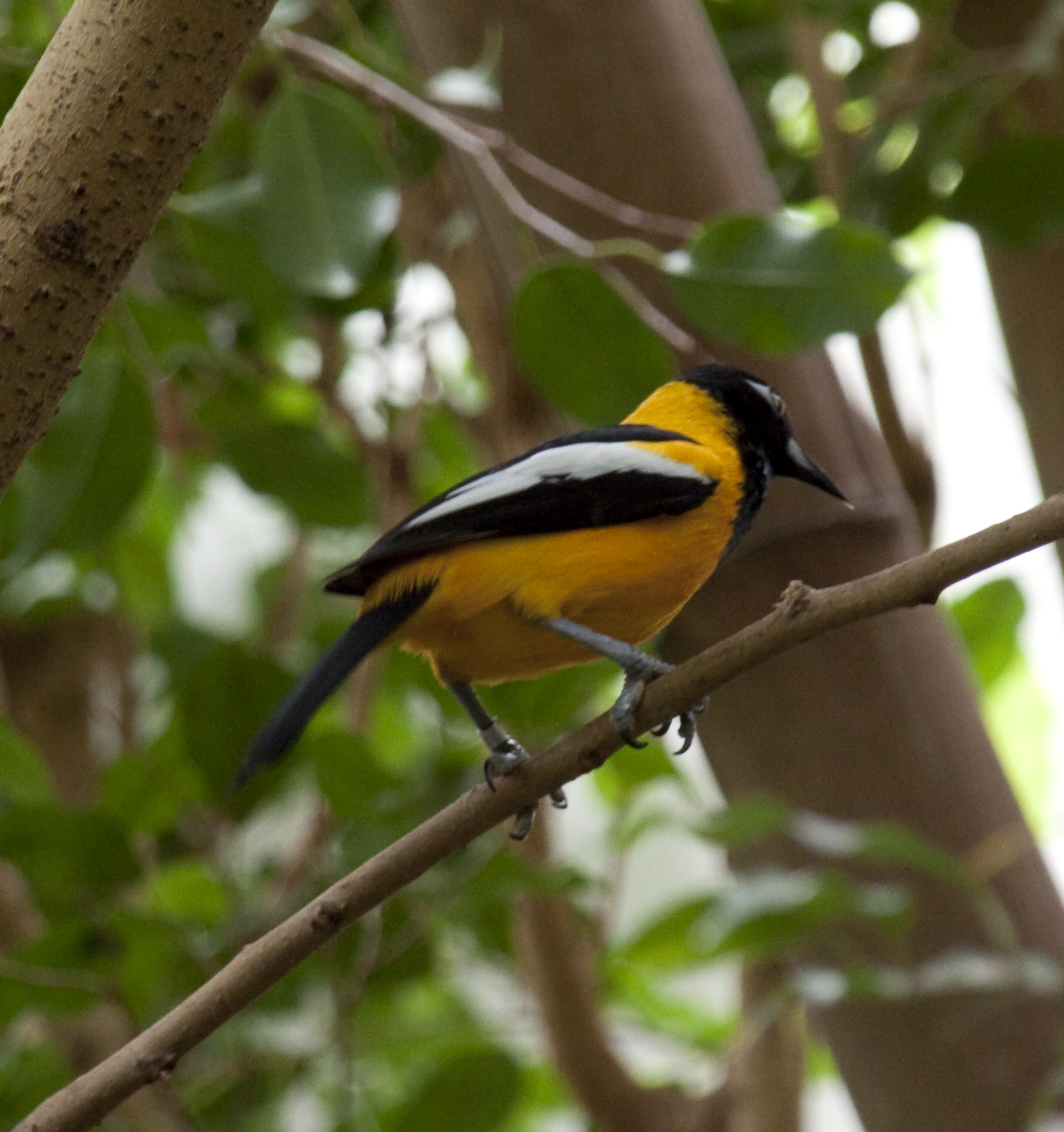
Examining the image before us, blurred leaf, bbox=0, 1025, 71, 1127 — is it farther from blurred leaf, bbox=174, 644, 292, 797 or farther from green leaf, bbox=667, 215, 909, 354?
green leaf, bbox=667, 215, 909, 354

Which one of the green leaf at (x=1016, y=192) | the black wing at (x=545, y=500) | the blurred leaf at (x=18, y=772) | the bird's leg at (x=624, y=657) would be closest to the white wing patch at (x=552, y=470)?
the black wing at (x=545, y=500)

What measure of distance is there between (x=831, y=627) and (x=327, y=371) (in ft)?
4.05

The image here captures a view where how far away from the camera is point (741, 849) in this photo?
145 cm

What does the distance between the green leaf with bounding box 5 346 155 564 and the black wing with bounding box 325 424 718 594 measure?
15.9 inches

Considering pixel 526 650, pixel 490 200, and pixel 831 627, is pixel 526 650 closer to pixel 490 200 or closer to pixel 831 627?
pixel 831 627

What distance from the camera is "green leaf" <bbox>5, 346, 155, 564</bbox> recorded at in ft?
4.03

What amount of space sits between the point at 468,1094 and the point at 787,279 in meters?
0.89

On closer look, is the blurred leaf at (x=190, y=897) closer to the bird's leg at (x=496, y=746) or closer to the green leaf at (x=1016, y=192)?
the bird's leg at (x=496, y=746)

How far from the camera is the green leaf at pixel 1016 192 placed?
1381 mm

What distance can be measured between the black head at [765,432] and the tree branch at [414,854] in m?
0.47

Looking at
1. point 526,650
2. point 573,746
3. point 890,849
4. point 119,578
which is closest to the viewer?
point 573,746

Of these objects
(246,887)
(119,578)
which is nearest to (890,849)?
(246,887)

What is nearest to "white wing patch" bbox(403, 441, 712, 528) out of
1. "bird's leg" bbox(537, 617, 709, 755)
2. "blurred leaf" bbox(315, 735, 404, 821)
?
"bird's leg" bbox(537, 617, 709, 755)

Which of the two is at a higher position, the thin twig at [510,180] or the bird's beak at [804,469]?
the thin twig at [510,180]
